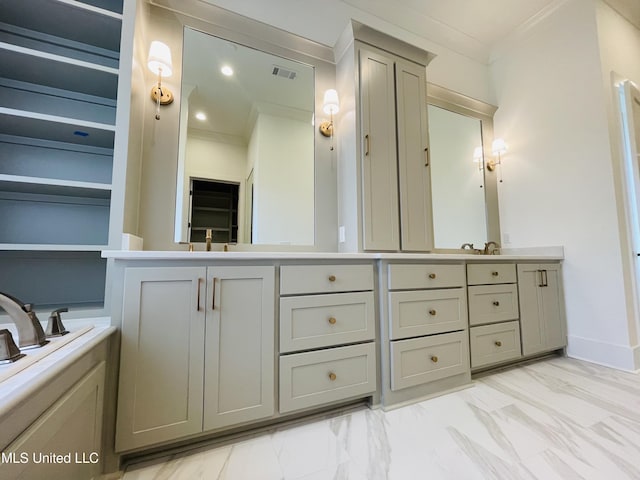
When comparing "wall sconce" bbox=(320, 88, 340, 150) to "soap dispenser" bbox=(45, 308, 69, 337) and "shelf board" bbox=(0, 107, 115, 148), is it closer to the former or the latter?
"shelf board" bbox=(0, 107, 115, 148)

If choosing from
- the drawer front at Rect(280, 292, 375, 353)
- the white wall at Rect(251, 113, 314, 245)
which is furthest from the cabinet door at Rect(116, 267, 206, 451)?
the white wall at Rect(251, 113, 314, 245)

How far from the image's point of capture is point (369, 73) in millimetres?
1963

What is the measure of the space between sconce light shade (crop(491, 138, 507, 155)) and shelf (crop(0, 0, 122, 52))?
128 inches

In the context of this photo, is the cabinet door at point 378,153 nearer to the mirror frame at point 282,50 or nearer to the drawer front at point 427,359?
the mirror frame at point 282,50

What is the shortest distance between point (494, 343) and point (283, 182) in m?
1.89

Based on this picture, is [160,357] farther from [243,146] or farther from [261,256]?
[243,146]

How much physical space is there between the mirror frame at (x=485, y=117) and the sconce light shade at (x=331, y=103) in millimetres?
1096

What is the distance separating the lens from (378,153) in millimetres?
1940

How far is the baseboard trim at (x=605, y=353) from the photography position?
1.96m

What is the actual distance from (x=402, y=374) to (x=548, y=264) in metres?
1.73

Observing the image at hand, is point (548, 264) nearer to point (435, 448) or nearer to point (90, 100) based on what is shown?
point (435, 448)

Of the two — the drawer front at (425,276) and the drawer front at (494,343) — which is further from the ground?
the drawer front at (425,276)

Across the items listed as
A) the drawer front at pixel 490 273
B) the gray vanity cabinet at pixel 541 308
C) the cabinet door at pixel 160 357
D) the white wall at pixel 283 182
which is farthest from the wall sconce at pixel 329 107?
the gray vanity cabinet at pixel 541 308

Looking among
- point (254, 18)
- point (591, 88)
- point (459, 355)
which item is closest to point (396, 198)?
point (459, 355)
